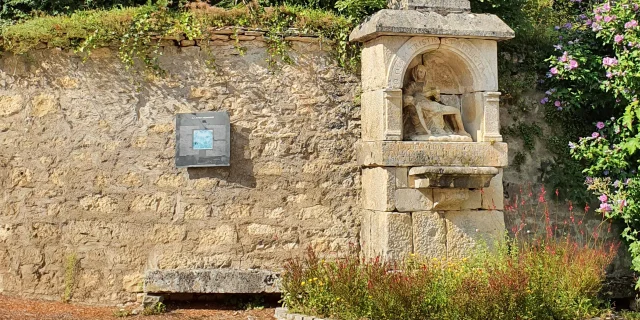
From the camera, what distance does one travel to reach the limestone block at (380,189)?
6453mm

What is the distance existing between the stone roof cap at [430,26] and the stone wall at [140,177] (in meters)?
0.95

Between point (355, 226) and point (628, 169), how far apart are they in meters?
2.80

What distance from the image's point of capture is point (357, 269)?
6012mm

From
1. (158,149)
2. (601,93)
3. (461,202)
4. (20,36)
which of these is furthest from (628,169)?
(20,36)

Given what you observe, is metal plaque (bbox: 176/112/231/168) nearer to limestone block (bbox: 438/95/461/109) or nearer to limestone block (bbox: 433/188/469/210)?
limestone block (bbox: 433/188/469/210)

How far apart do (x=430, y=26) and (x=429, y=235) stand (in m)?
1.86

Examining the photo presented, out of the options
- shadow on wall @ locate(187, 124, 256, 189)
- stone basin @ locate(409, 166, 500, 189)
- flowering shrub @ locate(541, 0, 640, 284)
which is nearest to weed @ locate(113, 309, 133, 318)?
shadow on wall @ locate(187, 124, 256, 189)

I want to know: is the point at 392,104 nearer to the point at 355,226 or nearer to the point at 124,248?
the point at 355,226

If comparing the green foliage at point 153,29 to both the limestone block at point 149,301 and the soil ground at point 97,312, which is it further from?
the soil ground at point 97,312

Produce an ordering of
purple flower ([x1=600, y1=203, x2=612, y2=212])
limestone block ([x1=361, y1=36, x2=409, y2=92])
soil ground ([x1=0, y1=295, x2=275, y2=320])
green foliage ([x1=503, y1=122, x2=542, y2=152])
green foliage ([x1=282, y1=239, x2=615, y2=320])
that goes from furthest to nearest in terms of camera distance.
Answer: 1. green foliage ([x1=503, y1=122, x2=542, y2=152])
2. purple flower ([x1=600, y1=203, x2=612, y2=212])
3. limestone block ([x1=361, y1=36, x2=409, y2=92])
4. soil ground ([x1=0, y1=295, x2=275, y2=320])
5. green foliage ([x1=282, y1=239, x2=615, y2=320])

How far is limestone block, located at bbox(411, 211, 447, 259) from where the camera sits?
6.50m

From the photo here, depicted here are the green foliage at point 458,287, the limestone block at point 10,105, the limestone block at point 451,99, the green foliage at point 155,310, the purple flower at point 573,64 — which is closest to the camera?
the green foliage at point 458,287

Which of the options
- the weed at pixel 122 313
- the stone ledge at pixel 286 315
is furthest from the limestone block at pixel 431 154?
the weed at pixel 122 313

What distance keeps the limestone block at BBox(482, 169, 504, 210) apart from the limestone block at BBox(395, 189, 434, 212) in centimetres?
57
